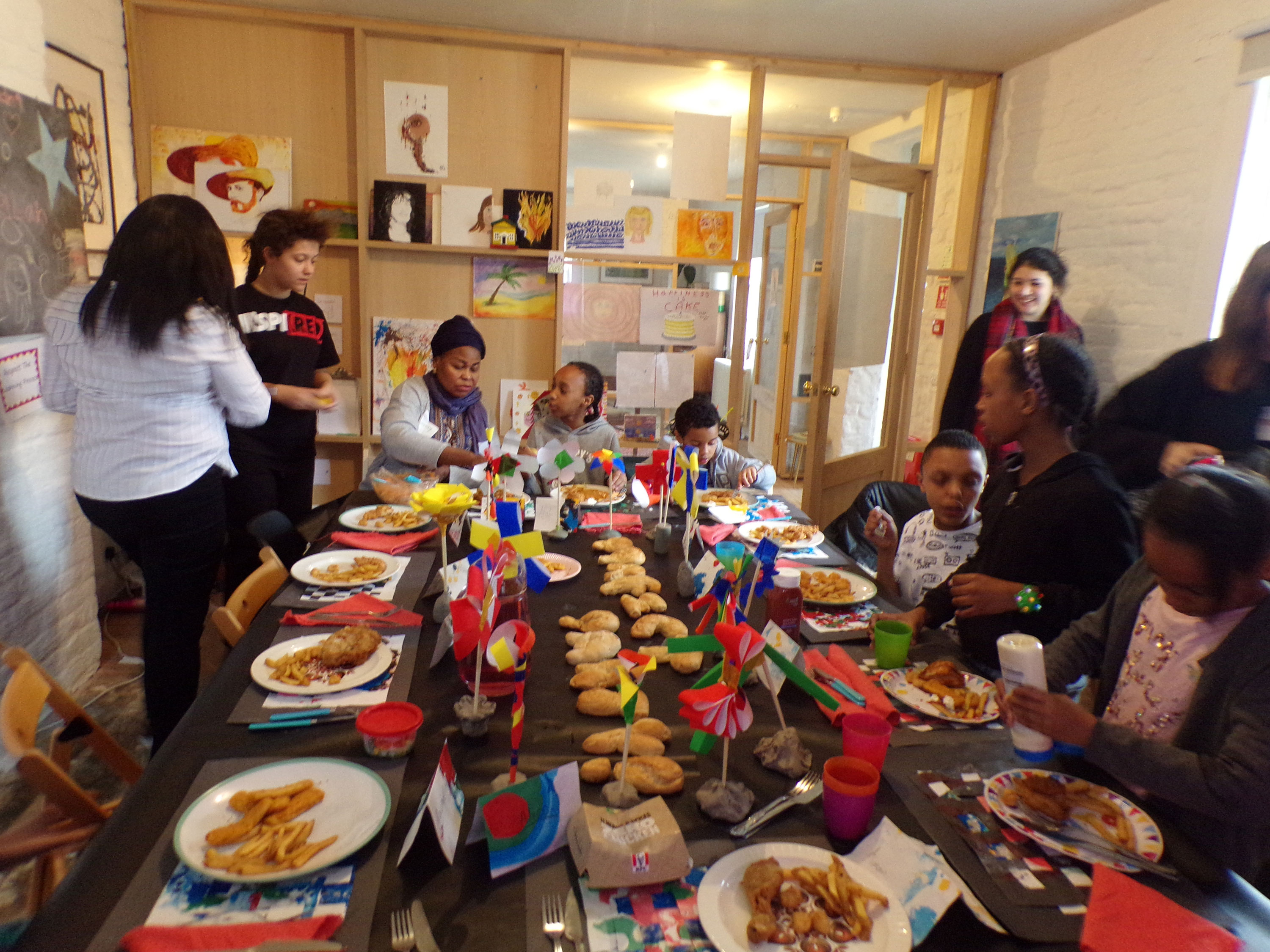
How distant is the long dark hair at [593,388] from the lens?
2.92m

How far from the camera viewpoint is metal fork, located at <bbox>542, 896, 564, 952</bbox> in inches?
31.7

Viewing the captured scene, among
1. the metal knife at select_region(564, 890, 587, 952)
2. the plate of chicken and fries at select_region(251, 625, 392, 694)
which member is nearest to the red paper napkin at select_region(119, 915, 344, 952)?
the metal knife at select_region(564, 890, 587, 952)

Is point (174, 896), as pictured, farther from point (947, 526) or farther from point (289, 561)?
point (947, 526)

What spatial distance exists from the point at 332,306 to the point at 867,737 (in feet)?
11.0

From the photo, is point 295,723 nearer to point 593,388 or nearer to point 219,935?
point 219,935

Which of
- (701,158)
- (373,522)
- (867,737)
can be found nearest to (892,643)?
(867,737)

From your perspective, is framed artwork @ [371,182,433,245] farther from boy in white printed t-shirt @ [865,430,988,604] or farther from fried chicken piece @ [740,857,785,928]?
fried chicken piece @ [740,857,785,928]

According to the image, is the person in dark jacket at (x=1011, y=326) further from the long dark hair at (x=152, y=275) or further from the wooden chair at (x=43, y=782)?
the wooden chair at (x=43, y=782)

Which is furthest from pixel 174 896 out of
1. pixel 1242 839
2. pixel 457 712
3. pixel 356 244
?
pixel 356 244

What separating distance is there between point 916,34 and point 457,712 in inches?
134

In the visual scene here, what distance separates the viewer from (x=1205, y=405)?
1.96 m

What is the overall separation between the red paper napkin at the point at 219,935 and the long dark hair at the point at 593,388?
7.44 feet

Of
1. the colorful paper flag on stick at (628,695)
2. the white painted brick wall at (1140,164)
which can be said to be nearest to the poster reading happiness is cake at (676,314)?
the white painted brick wall at (1140,164)

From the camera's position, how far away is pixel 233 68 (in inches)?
134
